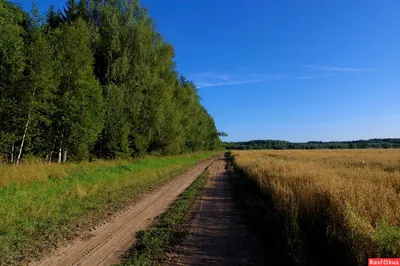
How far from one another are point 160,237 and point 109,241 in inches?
46.6

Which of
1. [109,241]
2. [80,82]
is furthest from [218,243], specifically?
[80,82]

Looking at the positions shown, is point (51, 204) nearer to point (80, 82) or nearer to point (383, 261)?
point (383, 261)

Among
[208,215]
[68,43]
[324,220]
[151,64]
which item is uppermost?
[151,64]

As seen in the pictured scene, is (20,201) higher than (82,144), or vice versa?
(82,144)

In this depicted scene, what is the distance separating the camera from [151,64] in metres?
30.6

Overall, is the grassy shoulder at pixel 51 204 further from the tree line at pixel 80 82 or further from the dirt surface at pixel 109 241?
the tree line at pixel 80 82

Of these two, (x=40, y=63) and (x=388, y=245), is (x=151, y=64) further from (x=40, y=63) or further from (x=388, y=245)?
(x=388, y=245)

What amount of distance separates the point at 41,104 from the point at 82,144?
15.6ft

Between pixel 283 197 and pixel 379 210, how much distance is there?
302 cm

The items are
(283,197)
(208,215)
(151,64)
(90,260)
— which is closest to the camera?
(90,260)

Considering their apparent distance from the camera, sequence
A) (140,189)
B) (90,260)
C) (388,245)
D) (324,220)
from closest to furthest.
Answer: (388,245) < (90,260) < (324,220) < (140,189)

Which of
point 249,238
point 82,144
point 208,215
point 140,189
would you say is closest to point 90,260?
point 249,238

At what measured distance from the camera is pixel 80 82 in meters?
18.5

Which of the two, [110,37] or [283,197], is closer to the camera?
[283,197]
